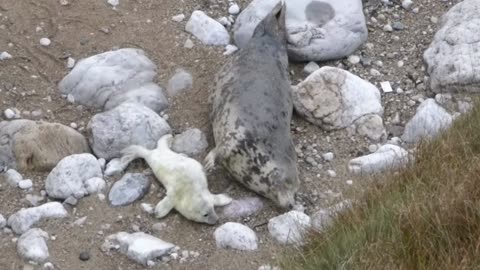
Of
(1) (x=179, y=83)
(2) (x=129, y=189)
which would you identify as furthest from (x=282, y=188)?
(1) (x=179, y=83)

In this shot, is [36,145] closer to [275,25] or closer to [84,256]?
[84,256]

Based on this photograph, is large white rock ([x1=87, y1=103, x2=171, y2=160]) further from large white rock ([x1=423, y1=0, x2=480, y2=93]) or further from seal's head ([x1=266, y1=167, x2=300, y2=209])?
large white rock ([x1=423, y1=0, x2=480, y2=93])

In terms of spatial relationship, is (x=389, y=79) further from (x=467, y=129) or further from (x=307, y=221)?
(x=307, y=221)

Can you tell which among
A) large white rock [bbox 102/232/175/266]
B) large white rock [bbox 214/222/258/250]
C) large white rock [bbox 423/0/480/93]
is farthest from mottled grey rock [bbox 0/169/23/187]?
large white rock [bbox 423/0/480/93]

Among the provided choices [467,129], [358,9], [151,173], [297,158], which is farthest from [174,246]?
[358,9]

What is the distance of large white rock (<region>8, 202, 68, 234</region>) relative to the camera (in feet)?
13.3

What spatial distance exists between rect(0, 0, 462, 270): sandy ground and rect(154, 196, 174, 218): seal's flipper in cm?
4

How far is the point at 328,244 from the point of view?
3537 mm

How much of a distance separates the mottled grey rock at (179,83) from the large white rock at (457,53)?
1.14 metres

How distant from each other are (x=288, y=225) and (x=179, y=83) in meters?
1.10

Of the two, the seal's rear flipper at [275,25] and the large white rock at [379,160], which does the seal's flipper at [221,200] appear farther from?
the seal's rear flipper at [275,25]

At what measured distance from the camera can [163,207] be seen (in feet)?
13.6

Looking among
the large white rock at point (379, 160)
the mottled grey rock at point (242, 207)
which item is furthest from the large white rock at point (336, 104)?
the mottled grey rock at point (242, 207)

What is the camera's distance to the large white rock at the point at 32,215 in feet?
13.3
